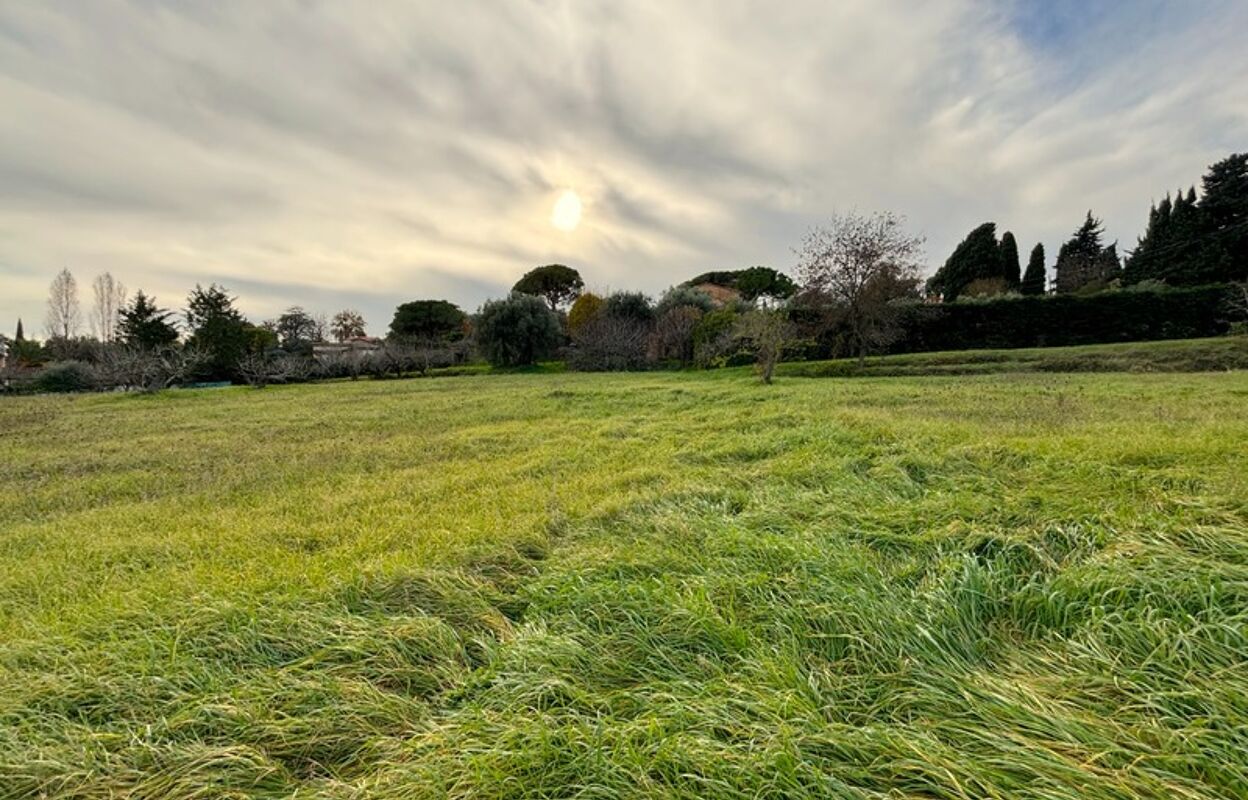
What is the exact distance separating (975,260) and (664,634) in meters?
40.4

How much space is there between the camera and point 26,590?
2654mm

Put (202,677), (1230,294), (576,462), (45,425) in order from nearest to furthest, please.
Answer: (202,677), (576,462), (45,425), (1230,294)

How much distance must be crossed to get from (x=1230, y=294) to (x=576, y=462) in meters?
25.3

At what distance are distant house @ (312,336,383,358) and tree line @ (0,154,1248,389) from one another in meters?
1.15

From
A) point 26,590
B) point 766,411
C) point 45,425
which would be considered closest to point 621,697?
point 26,590

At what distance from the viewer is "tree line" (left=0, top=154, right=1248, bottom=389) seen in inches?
664

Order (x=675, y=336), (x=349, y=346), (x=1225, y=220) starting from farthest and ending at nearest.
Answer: (x=349, y=346) → (x=1225, y=220) → (x=675, y=336)

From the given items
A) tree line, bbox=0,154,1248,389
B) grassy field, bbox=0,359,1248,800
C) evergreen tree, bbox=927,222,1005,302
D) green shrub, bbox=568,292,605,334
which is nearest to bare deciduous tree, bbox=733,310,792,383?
tree line, bbox=0,154,1248,389

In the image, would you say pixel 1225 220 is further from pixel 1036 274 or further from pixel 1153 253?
pixel 1036 274

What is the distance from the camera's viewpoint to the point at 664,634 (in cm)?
195

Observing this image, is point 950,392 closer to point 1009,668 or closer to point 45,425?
point 1009,668

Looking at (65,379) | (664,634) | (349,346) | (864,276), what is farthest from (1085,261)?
(65,379)

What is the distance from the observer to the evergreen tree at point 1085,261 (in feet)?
115

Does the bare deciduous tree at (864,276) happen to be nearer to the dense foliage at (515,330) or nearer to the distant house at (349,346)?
the dense foliage at (515,330)
